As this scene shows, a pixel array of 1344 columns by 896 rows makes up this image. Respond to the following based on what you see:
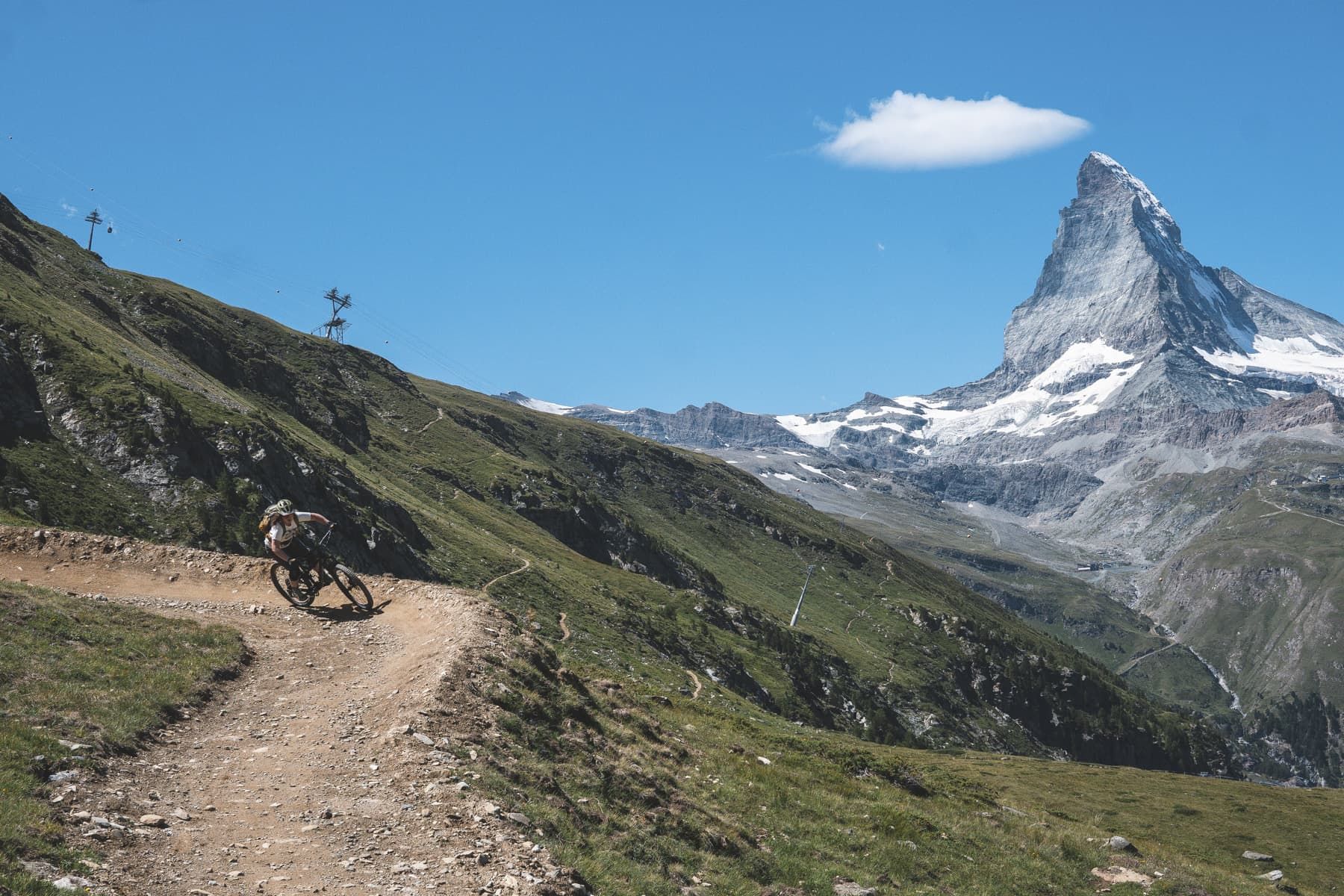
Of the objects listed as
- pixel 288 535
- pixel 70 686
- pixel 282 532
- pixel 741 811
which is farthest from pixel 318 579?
pixel 741 811

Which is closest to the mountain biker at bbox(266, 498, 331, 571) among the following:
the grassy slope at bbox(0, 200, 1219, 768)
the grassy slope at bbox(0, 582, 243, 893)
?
the grassy slope at bbox(0, 582, 243, 893)

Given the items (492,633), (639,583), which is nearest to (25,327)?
(492,633)

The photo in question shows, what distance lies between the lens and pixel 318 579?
111 ft

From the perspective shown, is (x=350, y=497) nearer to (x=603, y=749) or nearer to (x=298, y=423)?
(x=298, y=423)

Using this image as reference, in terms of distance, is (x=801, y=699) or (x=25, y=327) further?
(x=801, y=699)

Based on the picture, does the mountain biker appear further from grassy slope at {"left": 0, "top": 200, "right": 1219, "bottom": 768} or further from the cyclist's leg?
grassy slope at {"left": 0, "top": 200, "right": 1219, "bottom": 768}

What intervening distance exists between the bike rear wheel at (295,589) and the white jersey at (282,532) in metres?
0.90

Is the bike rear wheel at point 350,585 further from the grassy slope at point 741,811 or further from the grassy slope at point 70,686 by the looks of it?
the grassy slope at point 741,811

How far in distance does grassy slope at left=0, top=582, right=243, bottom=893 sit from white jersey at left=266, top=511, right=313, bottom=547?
418 cm

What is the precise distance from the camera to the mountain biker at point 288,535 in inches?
1272

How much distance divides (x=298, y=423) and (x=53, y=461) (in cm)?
8529

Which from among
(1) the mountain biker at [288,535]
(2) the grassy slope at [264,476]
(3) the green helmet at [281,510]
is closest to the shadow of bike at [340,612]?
(1) the mountain biker at [288,535]

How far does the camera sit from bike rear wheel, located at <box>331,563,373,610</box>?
33594 millimetres

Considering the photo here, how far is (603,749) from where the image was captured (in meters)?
26.3
